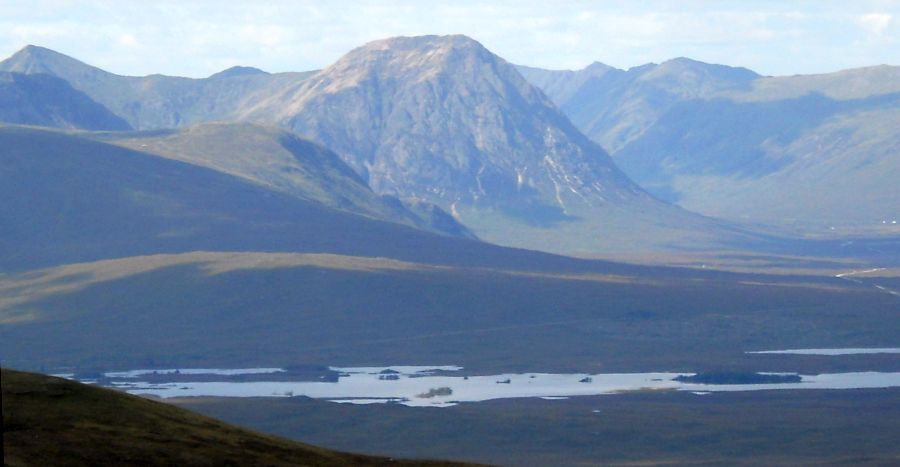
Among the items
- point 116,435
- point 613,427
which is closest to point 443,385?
point 613,427

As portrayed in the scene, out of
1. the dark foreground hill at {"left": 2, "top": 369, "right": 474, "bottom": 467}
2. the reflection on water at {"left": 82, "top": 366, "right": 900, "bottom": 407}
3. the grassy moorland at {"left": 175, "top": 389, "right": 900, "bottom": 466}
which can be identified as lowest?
the grassy moorland at {"left": 175, "top": 389, "right": 900, "bottom": 466}

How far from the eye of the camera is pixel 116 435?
57.4 metres

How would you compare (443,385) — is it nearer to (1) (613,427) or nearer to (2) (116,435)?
(1) (613,427)

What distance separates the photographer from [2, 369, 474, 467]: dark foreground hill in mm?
53562

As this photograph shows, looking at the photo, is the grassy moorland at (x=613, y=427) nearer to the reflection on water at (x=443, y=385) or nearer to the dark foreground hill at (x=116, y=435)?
the reflection on water at (x=443, y=385)

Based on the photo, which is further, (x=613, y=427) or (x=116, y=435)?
(x=613, y=427)

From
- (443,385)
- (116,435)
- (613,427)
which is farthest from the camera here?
(443,385)

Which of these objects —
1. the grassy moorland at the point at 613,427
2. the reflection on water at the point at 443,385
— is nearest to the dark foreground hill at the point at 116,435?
the grassy moorland at the point at 613,427

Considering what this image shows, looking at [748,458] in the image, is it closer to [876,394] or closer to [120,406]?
[876,394]

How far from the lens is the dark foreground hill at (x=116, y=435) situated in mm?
53562

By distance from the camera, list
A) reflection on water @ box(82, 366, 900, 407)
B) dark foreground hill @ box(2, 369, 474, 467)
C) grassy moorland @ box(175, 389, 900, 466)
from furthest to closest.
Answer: reflection on water @ box(82, 366, 900, 407)
grassy moorland @ box(175, 389, 900, 466)
dark foreground hill @ box(2, 369, 474, 467)

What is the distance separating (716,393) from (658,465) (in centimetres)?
4764

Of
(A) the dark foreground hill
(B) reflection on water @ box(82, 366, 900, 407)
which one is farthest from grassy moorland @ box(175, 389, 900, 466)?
(A) the dark foreground hill

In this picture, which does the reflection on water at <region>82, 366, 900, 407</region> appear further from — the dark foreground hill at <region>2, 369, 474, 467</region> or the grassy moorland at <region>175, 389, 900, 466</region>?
the dark foreground hill at <region>2, 369, 474, 467</region>
